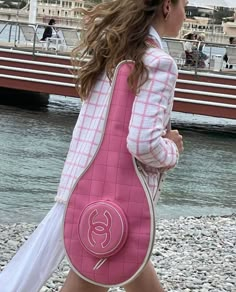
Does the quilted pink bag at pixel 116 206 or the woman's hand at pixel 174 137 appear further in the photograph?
the woman's hand at pixel 174 137

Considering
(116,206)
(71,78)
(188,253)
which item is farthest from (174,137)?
(71,78)

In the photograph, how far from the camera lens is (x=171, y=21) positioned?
2.68 metres

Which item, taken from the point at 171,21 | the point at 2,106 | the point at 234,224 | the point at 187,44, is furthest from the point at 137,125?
the point at 2,106

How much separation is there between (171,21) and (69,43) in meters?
16.6

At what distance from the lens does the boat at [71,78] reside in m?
18.0

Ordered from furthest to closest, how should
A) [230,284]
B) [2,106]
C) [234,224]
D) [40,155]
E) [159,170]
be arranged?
[2,106], [40,155], [234,224], [230,284], [159,170]

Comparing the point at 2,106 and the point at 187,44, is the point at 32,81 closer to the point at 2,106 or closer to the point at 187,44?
the point at 2,106

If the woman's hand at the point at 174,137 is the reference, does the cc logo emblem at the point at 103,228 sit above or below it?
below

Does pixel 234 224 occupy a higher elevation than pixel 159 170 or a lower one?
lower

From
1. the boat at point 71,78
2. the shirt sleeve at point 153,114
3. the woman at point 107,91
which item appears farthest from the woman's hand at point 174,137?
the boat at point 71,78

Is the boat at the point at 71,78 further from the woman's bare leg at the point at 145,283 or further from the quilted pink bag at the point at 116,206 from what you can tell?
the quilted pink bag at the point at 116,206

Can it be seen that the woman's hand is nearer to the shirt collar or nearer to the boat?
the shirt collar

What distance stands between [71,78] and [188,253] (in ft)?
42.2

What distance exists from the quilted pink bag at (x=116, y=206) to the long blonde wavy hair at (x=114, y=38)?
0.23 ft
